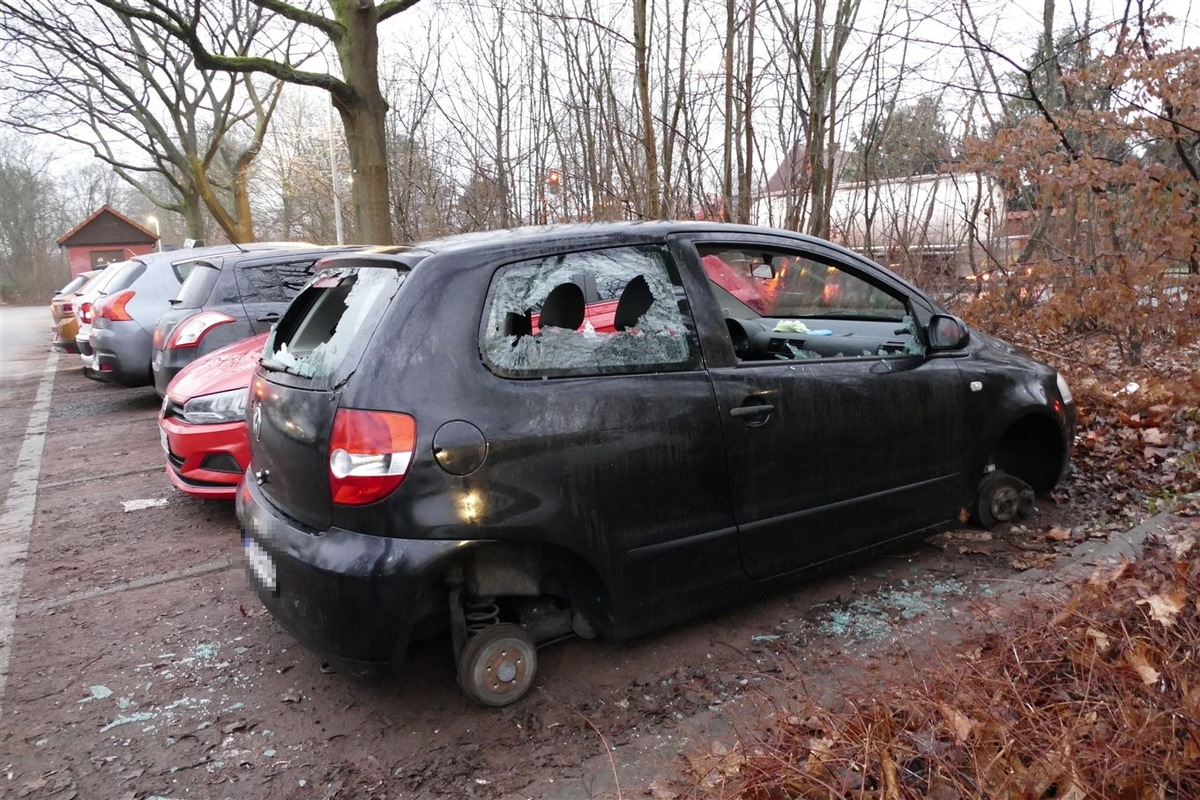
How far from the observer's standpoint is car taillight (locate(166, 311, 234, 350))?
718cm

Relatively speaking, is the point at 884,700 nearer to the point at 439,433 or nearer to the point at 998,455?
the point at 439,433

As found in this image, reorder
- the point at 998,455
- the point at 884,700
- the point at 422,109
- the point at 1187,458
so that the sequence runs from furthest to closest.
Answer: the point at 422,109 → the point at 1187,458 → the point at 998,455 → the point at 884,700

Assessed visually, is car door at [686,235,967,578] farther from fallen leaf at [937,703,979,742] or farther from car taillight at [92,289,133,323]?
car taillight at [92,289,133,323]

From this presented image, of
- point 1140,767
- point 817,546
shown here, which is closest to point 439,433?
point 817,546

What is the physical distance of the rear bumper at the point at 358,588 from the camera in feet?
8.59

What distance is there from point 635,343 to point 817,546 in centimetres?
122

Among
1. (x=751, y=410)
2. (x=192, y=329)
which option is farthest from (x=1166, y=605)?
(x=192, y=329)

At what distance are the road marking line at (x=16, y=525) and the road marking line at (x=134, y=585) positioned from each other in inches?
5.6

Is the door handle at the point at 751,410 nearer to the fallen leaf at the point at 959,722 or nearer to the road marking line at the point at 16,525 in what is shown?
the fallen leaf at the point at 959,722

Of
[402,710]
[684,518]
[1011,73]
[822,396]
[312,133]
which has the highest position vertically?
[312,133]

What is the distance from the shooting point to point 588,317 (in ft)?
10.0

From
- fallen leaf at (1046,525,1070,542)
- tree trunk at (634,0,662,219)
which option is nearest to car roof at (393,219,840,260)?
fallen leaf at (1046,525,1070,542)

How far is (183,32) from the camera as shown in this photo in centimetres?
1009

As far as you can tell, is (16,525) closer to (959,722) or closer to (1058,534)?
(959,722)
